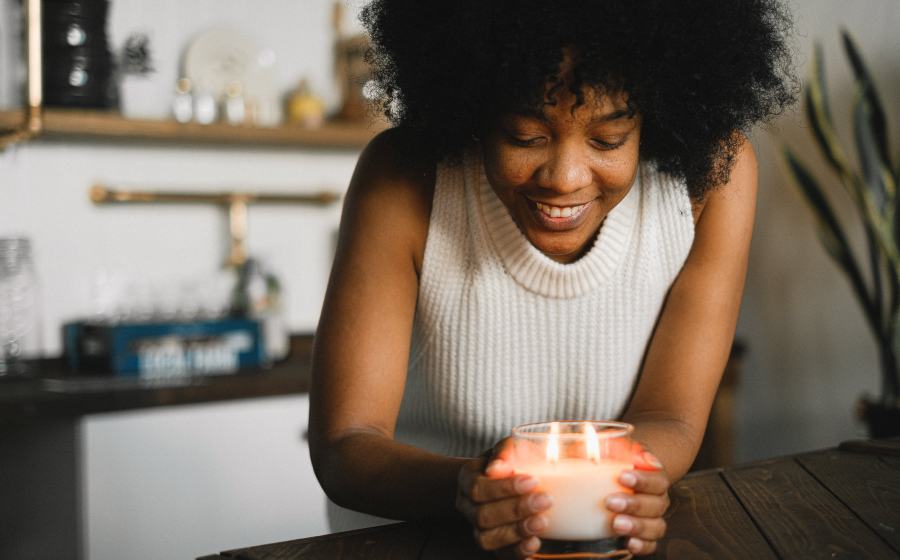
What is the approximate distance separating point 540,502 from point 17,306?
2.23m

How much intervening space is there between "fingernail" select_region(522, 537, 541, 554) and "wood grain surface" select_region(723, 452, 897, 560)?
8.2 inches

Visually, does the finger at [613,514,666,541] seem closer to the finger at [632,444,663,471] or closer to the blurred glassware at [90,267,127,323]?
the finger at [632,444,663,471]

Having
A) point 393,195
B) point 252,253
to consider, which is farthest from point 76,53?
point 393,195

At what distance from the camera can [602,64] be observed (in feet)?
3.06

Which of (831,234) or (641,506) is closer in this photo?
(641,506)

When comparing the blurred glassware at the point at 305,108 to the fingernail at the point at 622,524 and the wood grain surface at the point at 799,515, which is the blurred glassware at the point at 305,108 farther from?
the fingernail at the point at 622,524

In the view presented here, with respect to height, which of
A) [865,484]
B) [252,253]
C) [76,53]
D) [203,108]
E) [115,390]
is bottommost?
[115,390]

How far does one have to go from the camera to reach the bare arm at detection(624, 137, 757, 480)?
1133 millimetres

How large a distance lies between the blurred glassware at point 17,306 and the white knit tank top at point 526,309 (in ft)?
5.15

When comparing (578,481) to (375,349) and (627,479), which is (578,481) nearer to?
(627,479)

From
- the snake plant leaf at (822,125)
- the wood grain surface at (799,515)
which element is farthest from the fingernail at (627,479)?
the snake plant leaf at (822,125)

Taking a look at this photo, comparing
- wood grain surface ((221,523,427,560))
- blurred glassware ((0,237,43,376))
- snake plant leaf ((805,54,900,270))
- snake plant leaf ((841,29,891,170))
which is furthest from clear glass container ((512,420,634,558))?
blurred glassware ((0,237,43,376))

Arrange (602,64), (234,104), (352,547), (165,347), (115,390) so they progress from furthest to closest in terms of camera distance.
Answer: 1. (234,104)
2. (165,347)
3. (115,390)
4. (602,64)
5. (352,547)

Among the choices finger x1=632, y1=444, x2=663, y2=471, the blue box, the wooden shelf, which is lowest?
the blue box
